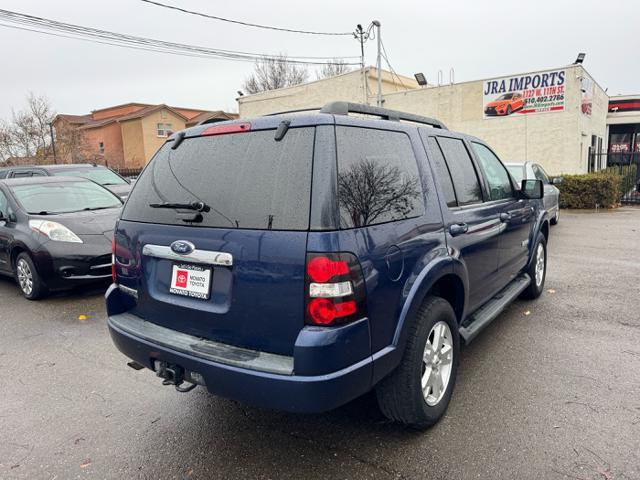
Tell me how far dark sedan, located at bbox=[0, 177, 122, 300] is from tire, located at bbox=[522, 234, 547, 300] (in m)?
5.15

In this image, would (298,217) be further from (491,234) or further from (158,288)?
(491,234)

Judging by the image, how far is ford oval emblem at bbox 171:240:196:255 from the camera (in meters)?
2.55

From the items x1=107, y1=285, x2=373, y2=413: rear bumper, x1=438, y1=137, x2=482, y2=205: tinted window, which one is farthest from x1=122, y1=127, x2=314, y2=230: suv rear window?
x1=438, y1=137, x2=482, y2=205: tinted window

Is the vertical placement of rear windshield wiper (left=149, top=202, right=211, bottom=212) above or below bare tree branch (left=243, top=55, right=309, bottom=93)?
below

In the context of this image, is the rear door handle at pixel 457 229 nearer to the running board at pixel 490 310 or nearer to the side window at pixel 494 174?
the running board at pixel 490 310

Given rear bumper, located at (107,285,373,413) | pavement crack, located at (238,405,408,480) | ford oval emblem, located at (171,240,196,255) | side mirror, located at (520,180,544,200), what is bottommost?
pavement crack, located at (238,405,408,480)

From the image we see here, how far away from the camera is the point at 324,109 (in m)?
2.71

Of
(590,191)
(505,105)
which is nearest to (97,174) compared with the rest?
(590,191)

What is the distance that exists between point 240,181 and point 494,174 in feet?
9.38

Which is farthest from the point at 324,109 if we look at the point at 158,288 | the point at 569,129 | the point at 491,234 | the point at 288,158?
the point at 569,129

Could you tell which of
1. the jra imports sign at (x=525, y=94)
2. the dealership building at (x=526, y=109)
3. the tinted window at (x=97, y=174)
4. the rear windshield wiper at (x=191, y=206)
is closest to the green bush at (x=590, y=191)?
the dealership building at (x=526, y=109)

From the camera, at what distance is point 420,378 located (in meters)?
2.76

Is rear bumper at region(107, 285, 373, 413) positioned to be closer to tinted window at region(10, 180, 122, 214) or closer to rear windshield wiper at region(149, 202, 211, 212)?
rear windshield wiper at region(149, 202, 211, 212)

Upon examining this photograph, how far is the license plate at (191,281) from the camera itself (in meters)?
2.53
